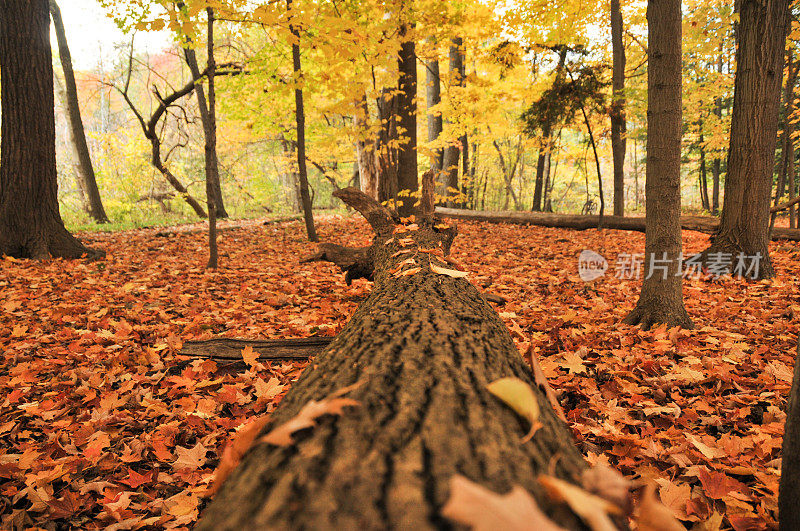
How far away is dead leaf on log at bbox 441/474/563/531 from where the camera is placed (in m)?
0.54

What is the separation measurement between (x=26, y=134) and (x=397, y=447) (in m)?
7.65

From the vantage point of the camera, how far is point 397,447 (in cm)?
80

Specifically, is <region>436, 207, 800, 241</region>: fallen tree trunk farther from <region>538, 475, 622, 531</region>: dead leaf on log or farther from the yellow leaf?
<region>538, 475, 622, 531</region>: dead leaf on log

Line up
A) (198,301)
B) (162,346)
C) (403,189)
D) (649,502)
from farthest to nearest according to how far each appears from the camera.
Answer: (403,189) < (198,301) < (162,346) < (649,502)

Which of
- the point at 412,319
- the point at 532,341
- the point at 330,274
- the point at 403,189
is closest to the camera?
the point at 412,319

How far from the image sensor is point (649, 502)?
67cm

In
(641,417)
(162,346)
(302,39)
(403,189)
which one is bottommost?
(641,417)

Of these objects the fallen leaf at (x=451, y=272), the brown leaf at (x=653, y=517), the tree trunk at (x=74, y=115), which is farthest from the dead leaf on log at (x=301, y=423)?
the tree trunk at (x=74, y=115)

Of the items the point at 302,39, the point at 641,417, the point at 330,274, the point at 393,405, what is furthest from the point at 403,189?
the point at 393,405

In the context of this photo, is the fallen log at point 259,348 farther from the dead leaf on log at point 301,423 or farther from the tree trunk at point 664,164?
the tree trunk at point 664,164

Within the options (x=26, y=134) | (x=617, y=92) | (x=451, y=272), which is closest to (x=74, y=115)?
(x=26, y=134)

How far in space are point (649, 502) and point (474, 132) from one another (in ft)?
52.6

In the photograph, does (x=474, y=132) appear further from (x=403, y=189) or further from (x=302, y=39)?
(x=302, y=39)

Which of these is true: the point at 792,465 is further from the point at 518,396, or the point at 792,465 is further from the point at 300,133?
the point at 300,133
